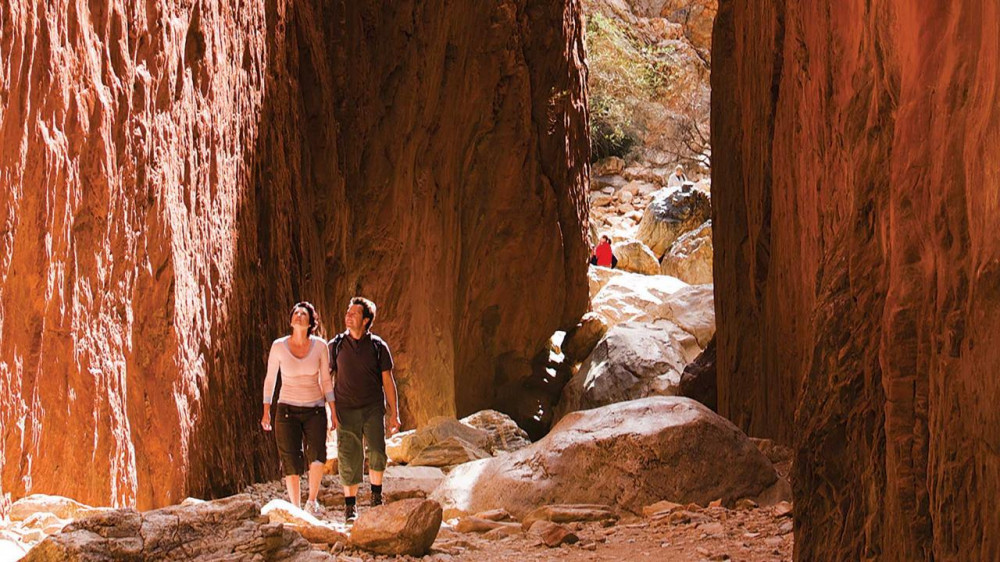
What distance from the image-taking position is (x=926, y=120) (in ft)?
12.5

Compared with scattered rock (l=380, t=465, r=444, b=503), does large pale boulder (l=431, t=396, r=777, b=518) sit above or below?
above

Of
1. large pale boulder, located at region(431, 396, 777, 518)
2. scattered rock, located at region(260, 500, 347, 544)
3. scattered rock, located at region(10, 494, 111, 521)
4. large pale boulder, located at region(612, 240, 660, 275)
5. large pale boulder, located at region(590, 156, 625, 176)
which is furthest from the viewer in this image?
large pale boulder, located at region(590, 156, 625, 176)

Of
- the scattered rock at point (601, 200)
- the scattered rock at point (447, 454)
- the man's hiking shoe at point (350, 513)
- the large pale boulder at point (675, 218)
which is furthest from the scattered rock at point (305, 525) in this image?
the scattered rock at point (601, 200)

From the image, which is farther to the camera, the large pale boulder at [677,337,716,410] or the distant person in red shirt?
the distant person in red shirt

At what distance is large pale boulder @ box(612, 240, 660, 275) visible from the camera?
31219 millimetres

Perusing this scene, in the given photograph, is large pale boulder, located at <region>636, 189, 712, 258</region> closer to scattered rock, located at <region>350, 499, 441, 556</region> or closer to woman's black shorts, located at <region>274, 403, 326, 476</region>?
woman's black shorts, located at <region>274, 403, 326, 476</region>

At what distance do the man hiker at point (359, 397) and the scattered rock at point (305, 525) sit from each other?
3.23 ft

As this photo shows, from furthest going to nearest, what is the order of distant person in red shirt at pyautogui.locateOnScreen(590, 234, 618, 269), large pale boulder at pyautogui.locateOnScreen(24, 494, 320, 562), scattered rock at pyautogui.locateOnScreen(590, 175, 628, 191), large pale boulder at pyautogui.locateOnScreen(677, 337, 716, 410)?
scattered rock at pyautogui.locateOnScreen(590, 175, 628, 191), distant person in red shirt at pyautogui.locateOnScreen(590, 234, 618, 269), large pale boulder at pyautogui.locateOnScreen(677, 337, 716, 410), large pale boulder at pyautogui.locateOnScreen(24, 494, 320, 562)

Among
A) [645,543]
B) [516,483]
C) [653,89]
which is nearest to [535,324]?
[516,483]

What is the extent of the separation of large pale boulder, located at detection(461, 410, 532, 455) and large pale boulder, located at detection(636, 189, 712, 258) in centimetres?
1754

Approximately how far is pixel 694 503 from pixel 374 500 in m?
2.26

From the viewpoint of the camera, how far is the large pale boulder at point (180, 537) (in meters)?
4.41

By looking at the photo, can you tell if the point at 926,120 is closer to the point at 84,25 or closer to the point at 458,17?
the point at 84,25

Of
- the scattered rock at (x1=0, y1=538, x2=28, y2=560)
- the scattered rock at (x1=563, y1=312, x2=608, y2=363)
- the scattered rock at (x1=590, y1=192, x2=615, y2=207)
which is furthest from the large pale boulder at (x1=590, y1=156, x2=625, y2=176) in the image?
the scattered rock at (x1=0, y1=538, x2=28, y2=560)
